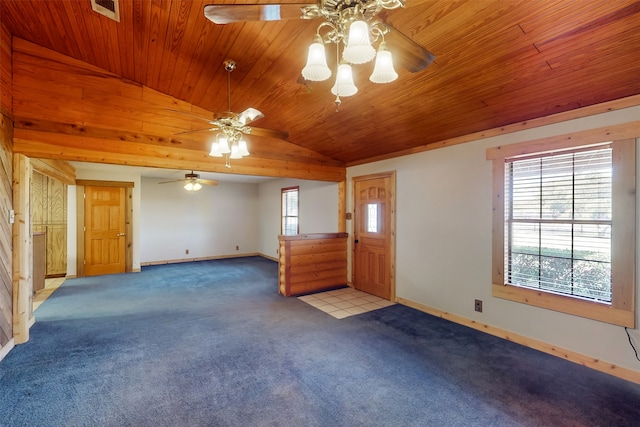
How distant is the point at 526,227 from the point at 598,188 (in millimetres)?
689

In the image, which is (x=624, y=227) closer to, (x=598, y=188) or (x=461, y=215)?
(x=598, y=188)

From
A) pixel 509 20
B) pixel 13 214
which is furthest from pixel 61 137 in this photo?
pixel 509 20

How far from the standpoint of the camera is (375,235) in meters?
4.90

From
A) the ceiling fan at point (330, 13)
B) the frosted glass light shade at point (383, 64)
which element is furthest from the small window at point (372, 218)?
the ceiling fan at point (330, 13)

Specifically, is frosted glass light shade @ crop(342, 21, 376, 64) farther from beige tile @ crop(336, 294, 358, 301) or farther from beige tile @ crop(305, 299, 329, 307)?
beige tile @ crop(336, 294, 358, 301)

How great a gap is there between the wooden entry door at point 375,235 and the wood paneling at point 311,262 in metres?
0.30

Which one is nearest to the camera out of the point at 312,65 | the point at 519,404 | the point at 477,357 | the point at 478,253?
the point at 312,65

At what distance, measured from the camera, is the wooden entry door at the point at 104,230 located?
6238 mm

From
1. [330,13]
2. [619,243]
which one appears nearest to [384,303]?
[619,243]

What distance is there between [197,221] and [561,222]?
312 inches

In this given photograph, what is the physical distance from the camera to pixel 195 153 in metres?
3.97

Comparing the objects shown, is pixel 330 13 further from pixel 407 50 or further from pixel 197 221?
pixel 197 221

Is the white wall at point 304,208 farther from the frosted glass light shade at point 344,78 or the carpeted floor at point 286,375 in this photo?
the frosted glass light shade at point 344,78

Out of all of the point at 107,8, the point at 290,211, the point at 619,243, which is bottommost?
the point at 619,243
